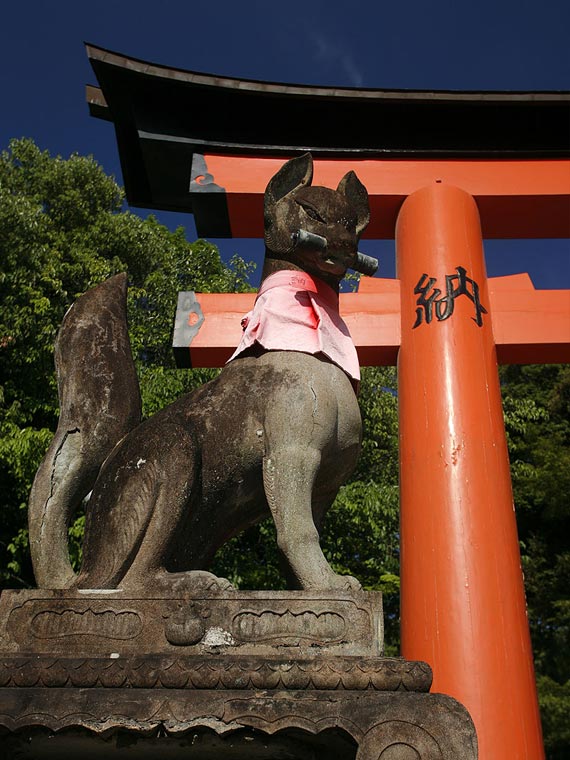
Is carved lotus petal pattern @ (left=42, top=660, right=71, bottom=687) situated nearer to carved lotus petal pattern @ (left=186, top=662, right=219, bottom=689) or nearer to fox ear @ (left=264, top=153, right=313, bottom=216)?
carved lotus petal pattern @ (left=186, top=662, right=219, bottom=689)

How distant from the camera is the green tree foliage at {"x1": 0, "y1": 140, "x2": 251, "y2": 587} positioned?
7812mm

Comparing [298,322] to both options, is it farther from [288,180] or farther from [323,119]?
[323,119]

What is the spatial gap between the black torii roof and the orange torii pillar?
88cm

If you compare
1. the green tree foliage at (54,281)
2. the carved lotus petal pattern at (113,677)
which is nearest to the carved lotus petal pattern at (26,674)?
the carved lotus petal pattern at (113,677)

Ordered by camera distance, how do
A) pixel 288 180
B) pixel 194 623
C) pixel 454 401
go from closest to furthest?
pixel 194 623, pixel 288 180, pixel 454 401

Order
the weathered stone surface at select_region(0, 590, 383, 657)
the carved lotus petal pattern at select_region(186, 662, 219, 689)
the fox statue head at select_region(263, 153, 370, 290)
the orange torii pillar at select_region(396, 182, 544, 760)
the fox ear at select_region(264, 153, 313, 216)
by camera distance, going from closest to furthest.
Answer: the carved lotus petal pattern at select_region(186, 662, 219, 689), the weathered stone surface at select_region(0, 590, 383, 657), the fox statue head at select_region(263, 153, 370, 290), the fox ear at select_region(264, 153, 313, 216), the orange torii pillar at select_region(396, 182, 544, 760)

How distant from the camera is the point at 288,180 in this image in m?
2.69

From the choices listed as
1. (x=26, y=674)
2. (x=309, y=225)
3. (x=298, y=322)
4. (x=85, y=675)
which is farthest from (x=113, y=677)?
(x=309, y=225)

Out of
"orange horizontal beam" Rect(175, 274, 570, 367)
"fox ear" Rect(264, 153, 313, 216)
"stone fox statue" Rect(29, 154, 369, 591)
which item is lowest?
"stone fox statue" Rect(29, 154, 369, 591)

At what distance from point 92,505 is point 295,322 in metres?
0.89

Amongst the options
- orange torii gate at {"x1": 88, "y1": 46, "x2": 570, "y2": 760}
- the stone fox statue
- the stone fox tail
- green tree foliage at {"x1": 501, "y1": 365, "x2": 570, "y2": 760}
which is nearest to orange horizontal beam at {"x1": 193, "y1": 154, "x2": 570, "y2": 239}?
orange torii gate at {"x1": 88, "y1": 46, "x2": 570, "y2": 760}

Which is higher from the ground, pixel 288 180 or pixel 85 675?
pixel 288 180

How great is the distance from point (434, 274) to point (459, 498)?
1.54 m

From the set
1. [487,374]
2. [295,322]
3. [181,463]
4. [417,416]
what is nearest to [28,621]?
[181,463]
